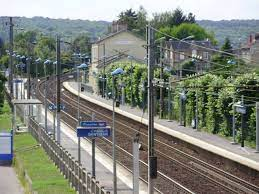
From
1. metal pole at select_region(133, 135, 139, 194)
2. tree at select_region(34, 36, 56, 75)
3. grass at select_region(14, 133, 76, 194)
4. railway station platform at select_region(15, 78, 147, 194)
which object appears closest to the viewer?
metal pole at select_region(133, 135, 139, 194)

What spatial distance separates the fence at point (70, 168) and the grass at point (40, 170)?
0.93 feet

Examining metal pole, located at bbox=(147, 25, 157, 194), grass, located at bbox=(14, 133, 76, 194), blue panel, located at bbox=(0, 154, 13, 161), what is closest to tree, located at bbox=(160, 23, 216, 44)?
grass, located at bbox=(14, 133, 76, 194)

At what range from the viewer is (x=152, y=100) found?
19.9m

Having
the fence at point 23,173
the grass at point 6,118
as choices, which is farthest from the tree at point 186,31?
the fence at point 23,173

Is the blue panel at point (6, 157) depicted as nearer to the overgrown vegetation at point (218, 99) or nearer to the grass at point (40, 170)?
the grass at point (40, 170)

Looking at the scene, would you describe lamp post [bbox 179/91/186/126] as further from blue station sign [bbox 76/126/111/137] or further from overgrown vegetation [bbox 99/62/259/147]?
blue station sign [bbox 76/126/111/137]

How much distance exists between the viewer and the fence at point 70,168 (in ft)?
77.3

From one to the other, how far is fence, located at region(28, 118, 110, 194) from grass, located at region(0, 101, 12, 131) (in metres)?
13.8

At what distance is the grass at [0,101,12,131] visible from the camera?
192 feet

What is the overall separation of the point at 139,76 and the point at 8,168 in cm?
3411

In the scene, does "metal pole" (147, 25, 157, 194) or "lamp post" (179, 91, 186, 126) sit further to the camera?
"lamp post" (179, 91, 186, 126)

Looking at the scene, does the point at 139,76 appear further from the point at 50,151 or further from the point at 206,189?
the point at 206,189

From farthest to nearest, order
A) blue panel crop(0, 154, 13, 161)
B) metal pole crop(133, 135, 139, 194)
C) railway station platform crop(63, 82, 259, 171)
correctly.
A: blue panel crop(0, 154, 13, 161) < railway station platform crop(63, 82, 259, 171) < metal pole crop(133, 135, 139, 194)

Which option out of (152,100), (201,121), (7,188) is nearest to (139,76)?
(201,121)
